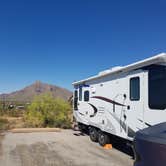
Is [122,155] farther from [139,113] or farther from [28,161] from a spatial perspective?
[28,161]

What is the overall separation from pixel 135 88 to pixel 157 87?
112 centimetres

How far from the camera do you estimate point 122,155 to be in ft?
30.5

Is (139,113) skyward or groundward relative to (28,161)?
skyward

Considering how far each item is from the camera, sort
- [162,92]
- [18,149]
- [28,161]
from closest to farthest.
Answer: [162,92], [28,161], [18,149]

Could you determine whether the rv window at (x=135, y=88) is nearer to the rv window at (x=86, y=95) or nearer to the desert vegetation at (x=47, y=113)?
the rv window at (x=86, y=95)

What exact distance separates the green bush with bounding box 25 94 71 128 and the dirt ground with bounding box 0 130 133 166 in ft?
18.4

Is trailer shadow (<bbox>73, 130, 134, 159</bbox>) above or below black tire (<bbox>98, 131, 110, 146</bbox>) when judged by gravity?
below

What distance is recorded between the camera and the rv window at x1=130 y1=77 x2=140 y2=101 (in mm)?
8031

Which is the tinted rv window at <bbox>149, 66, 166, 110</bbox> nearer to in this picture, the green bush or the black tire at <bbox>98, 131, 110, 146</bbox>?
the black tire at <bbox>98, 131, 110, 146</bbox>

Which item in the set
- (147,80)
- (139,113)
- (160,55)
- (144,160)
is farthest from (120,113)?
(144,160)

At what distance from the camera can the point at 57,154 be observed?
30.8 ft

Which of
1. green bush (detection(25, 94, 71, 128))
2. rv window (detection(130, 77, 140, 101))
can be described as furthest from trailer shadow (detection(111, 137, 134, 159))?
green bush (detection(25, 94, 71, 128))

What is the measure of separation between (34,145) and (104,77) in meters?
3.80

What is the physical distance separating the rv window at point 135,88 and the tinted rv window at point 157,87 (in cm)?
64
